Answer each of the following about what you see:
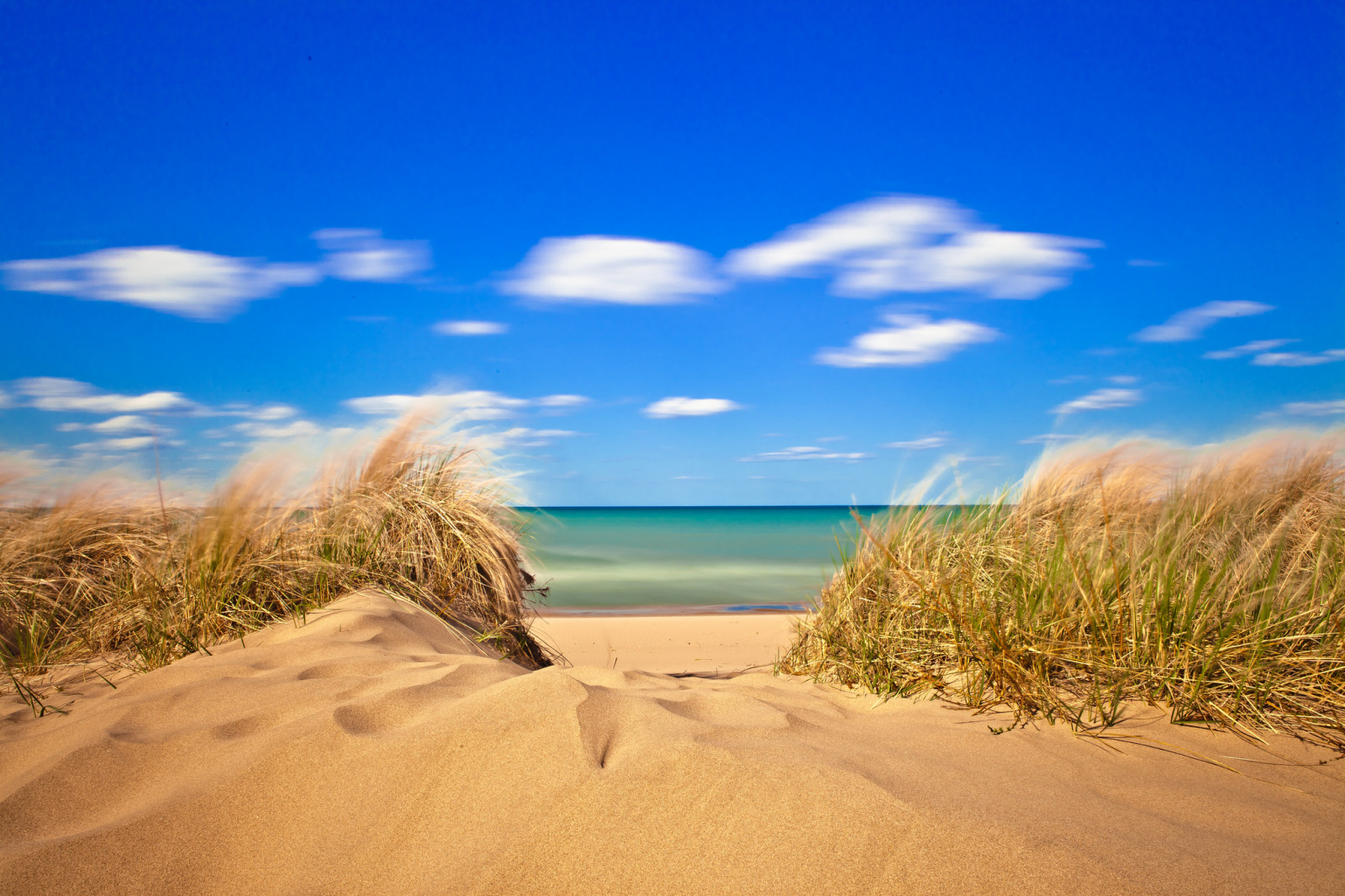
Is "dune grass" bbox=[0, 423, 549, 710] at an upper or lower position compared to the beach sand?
upper

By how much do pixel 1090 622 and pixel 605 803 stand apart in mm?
1899

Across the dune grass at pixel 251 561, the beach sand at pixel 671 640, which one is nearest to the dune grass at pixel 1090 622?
the beach sand at pixel 671 640

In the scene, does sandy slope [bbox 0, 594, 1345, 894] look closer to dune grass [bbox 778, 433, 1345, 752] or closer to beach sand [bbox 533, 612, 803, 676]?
dune grass [bbox 778, 433, 1345, 752]

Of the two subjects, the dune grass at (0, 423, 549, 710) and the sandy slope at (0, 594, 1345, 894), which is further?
the dune grass at (0, 423, 549, 710)

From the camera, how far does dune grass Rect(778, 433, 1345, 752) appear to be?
8.13 feet

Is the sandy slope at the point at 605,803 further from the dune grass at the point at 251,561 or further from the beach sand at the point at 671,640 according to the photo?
the beach sand at the point at 671,640

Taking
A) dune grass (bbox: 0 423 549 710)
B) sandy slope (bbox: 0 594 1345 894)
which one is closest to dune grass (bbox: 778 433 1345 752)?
sandy slope (bbox: 0 594 1345 894)

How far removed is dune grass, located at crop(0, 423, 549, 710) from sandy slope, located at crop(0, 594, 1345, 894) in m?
1.16

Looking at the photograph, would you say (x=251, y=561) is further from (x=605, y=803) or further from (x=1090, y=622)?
(x=1090, y=622)

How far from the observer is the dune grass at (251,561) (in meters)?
3.65

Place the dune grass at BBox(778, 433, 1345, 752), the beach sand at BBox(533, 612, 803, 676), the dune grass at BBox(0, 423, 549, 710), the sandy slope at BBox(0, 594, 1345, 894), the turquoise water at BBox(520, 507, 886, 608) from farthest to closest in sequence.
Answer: the turquoise water at BBox(520, 507, 886, 608) → the beach sand at BBox(533, 612, 803, 676) → the dune grass at BBox(0, 423, 549, 710) → the dune grass at BBox(778, 433, 1345, 752) → the sandy slope at BBox(0, 594, 1345, 894)

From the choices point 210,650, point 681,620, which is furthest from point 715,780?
point 681,620

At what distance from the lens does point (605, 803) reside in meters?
1.75

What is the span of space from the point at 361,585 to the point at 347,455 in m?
1.18
